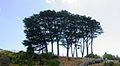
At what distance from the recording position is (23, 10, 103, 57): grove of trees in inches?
3022

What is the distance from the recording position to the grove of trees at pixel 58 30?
3022 inches

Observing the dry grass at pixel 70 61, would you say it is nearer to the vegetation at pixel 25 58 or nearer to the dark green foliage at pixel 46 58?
the dark green foliage at pixel 46 58

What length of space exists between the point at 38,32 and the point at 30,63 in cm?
1729

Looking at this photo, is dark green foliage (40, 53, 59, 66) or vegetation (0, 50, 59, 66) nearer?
vegetation (0, 50, 59, 66)

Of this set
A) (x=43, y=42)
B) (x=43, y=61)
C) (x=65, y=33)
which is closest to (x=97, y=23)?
(x=65, y=33)

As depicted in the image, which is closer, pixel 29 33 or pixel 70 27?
pixel 29 33

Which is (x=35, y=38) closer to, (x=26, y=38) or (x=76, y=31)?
(x=26, y=38)

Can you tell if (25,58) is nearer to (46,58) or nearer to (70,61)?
(46,58)

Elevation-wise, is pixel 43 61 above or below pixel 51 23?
below

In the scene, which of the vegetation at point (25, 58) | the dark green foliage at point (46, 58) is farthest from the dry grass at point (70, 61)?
the vegetation at point (25, 58)

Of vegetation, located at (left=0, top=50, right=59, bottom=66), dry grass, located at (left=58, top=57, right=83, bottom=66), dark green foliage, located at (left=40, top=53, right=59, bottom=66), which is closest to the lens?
vegetation, located at (left=0, top=50, right=59, bottom=66)

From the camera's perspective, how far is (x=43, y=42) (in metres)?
77.2

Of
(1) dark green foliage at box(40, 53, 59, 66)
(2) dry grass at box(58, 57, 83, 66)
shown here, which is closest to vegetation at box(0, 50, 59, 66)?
(1) dark green foliage at box(40, 53, 59, 66)

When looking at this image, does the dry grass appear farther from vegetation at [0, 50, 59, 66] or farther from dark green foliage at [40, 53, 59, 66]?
vegetation at [0, 50, 59, 66]
